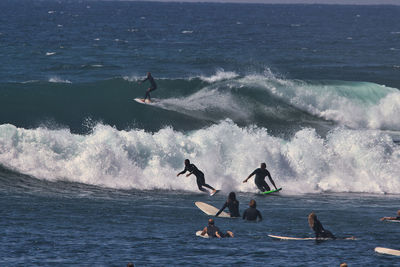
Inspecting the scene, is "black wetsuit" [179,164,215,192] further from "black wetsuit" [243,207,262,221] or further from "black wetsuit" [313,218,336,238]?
"black wetsuit" [313,218,336,238]

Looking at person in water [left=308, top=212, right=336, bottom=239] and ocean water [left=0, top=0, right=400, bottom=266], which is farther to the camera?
person in water [left=308, top=212, right=336, bottom=239]

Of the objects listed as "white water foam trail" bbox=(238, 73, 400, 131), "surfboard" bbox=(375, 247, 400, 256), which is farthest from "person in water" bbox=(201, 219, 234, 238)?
"white water foam trail" bbox=(238, 73, 400, 131)

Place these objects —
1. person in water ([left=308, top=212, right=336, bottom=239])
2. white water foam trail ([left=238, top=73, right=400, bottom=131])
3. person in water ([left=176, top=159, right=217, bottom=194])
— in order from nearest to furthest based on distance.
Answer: person in water ([left=308, top=212, right=336, bottom=239]) → person in water ([left=176, top=159, right=217, bottom=194]) → white water foam trail ([left=238, top=73, right=400, bottom=131])

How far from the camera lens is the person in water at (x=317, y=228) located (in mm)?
17109

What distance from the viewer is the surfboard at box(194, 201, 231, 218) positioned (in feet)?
65.4

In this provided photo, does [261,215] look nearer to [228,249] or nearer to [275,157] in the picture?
[228,249]

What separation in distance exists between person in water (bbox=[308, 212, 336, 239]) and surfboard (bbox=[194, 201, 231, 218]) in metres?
3.36

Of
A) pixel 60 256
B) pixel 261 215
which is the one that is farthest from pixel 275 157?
Result: pixel 60 256

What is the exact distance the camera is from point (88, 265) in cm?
1484

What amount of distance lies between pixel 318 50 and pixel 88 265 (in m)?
56.5

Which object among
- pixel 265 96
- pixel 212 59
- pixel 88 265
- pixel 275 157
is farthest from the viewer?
pixel 212 59

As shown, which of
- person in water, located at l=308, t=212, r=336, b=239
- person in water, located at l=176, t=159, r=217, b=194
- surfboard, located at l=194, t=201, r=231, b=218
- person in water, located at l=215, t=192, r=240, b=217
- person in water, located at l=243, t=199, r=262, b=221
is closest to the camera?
person in water, located at l=308, t=212, r=336, b=239

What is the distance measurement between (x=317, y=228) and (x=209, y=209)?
427cm

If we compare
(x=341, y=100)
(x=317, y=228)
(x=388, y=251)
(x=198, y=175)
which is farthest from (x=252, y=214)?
(x=341, y=100)
